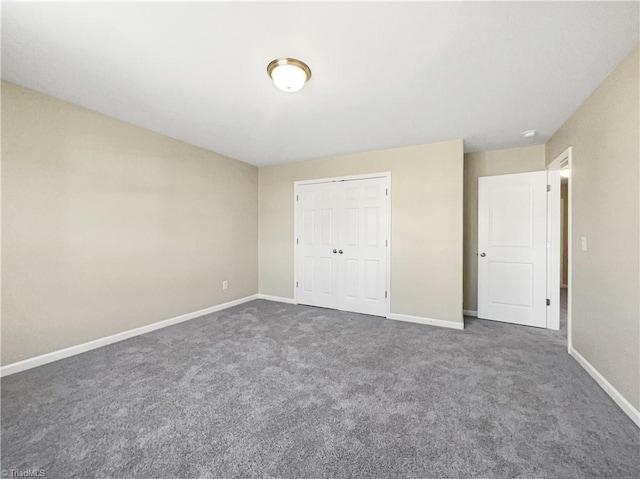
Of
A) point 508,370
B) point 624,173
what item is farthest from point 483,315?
point 624,173

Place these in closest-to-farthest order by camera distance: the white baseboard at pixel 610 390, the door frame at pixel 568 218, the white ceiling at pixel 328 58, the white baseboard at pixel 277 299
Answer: the white ceiling at pixel 328 58, the white baseboard at pixel 610 390, the door frame at pixel 568 218, the white baseboard at pixel 277 299

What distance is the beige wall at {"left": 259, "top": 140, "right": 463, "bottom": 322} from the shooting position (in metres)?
3.49

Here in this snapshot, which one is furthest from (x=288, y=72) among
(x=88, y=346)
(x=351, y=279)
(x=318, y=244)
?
(x=88, y=346)

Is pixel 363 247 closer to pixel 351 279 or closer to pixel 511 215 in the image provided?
pixel 351 279

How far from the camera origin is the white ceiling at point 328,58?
1519 millimetres

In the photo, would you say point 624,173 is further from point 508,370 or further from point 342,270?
point 342,270

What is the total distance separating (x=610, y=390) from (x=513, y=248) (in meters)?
2.04

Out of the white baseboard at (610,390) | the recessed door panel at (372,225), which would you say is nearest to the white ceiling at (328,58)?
the recessed door panel at (372,225)

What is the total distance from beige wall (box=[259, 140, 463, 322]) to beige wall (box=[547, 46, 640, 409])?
44.5 inches

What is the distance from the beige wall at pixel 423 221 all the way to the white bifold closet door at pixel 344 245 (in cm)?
19

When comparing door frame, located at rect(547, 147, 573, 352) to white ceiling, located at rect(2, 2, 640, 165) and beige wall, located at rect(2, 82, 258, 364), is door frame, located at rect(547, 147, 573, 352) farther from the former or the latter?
beige wall, located at rect(2, 82, 258, 364)

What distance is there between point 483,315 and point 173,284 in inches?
172

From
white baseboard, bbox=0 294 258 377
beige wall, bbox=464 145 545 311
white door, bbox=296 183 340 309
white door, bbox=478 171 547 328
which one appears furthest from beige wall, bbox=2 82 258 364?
white door, bbox=478 171 547 328

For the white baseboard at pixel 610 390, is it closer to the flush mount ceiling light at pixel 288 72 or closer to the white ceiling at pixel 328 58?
the white ceiling at pixel 328 58
